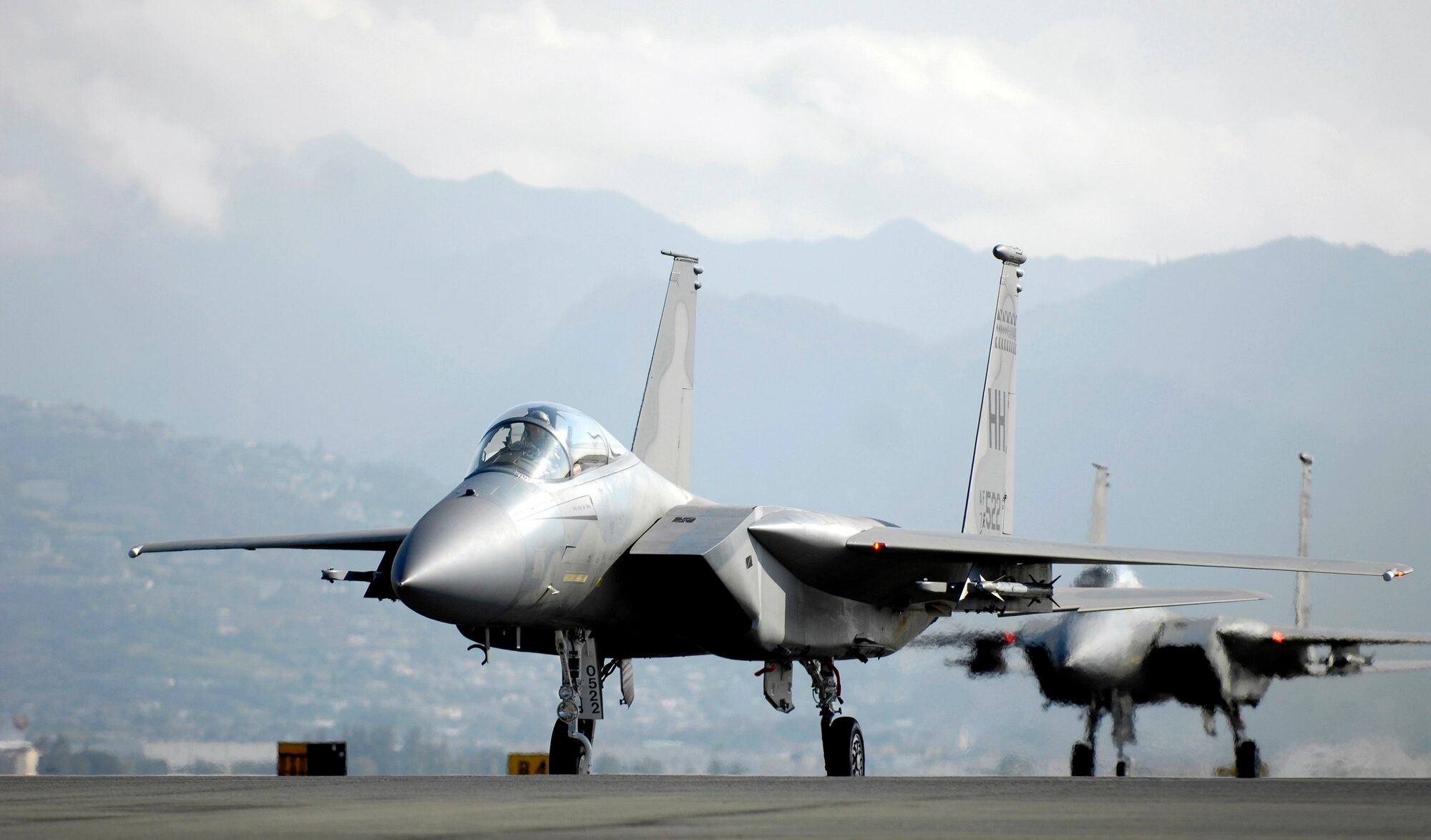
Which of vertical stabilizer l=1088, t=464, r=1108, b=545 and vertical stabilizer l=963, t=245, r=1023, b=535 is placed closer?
vertical stabilizer l=963, t=245, r=1023, b=535

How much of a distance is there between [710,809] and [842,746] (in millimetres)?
7628

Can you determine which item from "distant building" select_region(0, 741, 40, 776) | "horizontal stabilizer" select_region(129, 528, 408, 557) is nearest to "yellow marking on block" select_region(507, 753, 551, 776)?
"horizontal stabilizer" select_region(129, 528, 408, 557)

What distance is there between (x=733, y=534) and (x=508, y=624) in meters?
2.09

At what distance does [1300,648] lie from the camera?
24.6 metres

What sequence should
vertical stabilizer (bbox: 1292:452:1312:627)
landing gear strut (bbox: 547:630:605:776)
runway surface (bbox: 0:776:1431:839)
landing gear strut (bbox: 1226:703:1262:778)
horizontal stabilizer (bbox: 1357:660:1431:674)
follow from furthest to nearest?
1. vertical stabilizer (bbox: 1292:452:1312:627)
2. horizontal stabilizer (bbox: 1357:660:1431:674)
3. landing gear strut (bbox: 1226:703:1262:778)
4. landing gear strut (bbox: 547:630:605:776)
5. runway surface (bbox: 0:776:1431:839)

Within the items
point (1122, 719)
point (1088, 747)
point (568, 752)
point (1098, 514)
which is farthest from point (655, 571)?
point (1098, 514)

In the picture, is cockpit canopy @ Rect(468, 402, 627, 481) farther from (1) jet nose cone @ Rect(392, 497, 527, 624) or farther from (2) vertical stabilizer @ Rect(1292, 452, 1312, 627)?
(2) vertical stabilizer @ Rect(1292, 452, 1312, 627)

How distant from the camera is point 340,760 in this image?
16.6m

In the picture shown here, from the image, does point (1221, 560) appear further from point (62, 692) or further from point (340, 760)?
point (62, 692)

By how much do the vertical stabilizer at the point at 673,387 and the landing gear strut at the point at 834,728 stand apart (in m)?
4.99

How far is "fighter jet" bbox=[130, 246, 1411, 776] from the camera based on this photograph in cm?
1188

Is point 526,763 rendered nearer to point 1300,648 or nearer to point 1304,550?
point 1300,648

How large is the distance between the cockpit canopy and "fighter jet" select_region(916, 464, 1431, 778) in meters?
10.8

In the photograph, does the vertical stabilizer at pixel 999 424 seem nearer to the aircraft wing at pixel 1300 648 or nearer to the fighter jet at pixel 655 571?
the fighter jet at pixel 655 571
